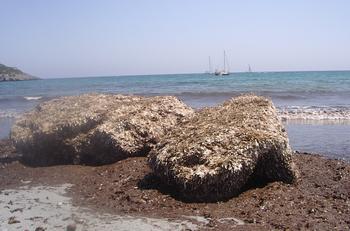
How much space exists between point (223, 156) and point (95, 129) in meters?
4.21

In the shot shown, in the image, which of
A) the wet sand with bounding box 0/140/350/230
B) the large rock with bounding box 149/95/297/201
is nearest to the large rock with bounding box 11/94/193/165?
the wet sand with bounding box 0/140/350/230

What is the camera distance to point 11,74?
504ft

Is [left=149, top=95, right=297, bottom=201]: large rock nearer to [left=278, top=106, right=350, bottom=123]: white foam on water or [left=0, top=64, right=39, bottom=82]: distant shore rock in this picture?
[left=278, top=106, right=350, bottom=123]: white foam on water

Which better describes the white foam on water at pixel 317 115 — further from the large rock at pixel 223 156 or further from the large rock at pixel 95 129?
the large rock at pixel 223 156

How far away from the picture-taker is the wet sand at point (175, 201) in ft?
22.6

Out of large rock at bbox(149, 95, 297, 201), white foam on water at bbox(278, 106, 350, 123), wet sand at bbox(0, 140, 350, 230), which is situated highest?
large rock at bbox(149, 95, 297, 201)

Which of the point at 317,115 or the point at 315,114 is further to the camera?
the point at 315,114

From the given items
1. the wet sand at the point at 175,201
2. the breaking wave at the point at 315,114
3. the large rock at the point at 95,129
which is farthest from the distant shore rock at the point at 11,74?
the wet sand at the point at 175,201

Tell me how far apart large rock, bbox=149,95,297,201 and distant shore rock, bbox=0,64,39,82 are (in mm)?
149117

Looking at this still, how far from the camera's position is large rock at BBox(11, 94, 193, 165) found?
10.8 meters

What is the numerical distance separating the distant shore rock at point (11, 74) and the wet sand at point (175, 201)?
14741 cm

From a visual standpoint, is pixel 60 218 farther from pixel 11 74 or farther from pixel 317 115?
pixel 11 74

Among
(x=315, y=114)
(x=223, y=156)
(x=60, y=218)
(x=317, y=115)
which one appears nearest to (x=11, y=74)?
(x=315, y=114)

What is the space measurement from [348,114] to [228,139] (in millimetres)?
15806
